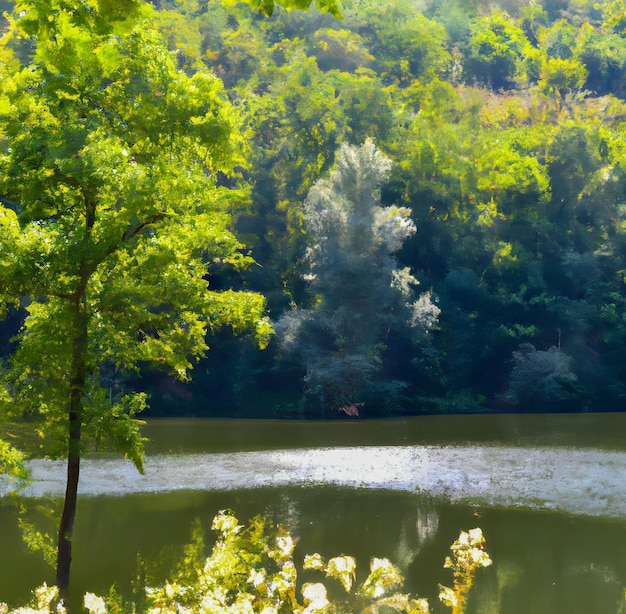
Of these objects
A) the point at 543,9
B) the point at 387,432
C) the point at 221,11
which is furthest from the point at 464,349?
the point at 543,9

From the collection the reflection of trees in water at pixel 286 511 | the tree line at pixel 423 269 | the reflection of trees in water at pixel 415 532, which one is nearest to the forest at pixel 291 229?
the tree line at pixel 423 269

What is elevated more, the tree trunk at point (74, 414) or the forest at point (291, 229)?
the forest at point (291, 229)

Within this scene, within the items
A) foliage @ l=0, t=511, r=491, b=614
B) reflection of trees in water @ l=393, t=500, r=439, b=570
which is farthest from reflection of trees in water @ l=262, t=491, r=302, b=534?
foliage @ l=0, t=511, r=491, b=614

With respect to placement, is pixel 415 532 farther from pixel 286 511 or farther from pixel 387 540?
pixel 286 511

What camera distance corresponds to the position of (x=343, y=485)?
74.1ft

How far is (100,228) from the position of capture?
12.2 metres

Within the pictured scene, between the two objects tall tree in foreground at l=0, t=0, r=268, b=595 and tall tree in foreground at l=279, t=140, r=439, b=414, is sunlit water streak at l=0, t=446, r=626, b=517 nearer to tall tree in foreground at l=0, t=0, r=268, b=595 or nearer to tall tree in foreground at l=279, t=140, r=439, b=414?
tall tree in foreground at l=0, t=0, r=268, b=595

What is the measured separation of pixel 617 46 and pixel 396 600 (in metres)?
89.8

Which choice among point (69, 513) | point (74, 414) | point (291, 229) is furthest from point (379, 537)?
point (291, 229)

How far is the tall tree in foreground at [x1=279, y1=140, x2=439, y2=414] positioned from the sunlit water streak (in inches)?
483

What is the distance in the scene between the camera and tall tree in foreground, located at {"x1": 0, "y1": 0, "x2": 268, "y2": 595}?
39.0 feet

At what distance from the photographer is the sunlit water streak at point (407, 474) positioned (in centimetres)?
2095

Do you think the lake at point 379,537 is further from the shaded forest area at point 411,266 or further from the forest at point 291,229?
the shaded forest area at point 411,266

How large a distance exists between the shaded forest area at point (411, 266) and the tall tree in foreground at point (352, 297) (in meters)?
0.07
